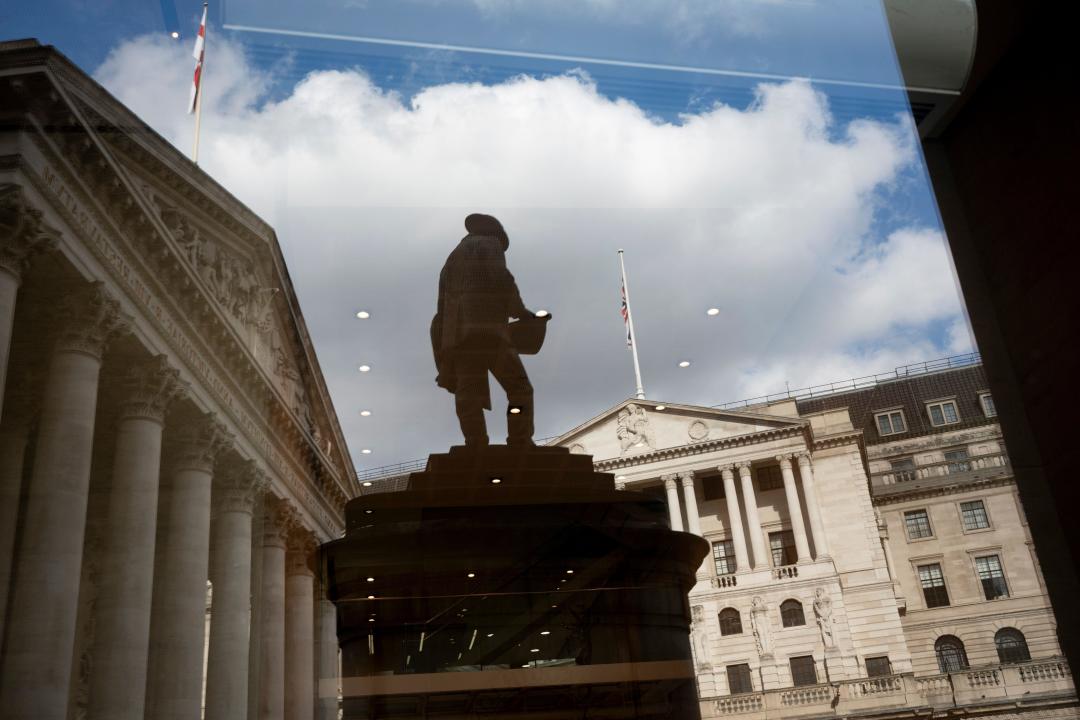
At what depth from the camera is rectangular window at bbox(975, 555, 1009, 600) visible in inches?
205

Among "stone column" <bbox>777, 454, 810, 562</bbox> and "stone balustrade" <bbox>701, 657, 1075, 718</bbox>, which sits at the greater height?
"stone column" <bbox>777, 454, 810, 562</bbox>

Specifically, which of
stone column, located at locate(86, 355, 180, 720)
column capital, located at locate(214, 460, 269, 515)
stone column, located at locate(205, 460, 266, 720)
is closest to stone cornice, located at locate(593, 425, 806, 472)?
stone column, located at locate(86, 355, 180, 720)

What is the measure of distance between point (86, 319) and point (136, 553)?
12.2 ft

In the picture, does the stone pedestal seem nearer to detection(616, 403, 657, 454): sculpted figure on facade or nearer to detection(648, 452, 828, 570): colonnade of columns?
detection(616, 403, 657, 454): sculpted figure on facade

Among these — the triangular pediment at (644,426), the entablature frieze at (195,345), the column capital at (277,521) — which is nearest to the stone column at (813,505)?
the triangular pediment at (644,426)

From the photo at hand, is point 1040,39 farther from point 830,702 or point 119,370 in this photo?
point 119,370

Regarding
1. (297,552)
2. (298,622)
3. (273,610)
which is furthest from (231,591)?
(298,622)

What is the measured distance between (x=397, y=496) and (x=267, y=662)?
436 inches

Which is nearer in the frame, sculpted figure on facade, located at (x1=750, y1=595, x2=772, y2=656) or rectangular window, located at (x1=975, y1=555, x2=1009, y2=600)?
rectangular window, located at (x1=975, y1=555, x2=1009, y2=600)

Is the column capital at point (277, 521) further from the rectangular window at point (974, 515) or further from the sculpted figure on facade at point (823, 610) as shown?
the rectangular window at point (974, 515)

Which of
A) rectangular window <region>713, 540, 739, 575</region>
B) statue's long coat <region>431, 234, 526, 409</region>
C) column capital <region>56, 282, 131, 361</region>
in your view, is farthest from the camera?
column capital <region>56, 282, 131, 361</region>

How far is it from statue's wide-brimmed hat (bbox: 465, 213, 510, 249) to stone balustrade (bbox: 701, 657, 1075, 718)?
357 cm

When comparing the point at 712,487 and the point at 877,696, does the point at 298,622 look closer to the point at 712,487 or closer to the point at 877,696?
the point at 712,487

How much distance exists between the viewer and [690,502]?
743cm
